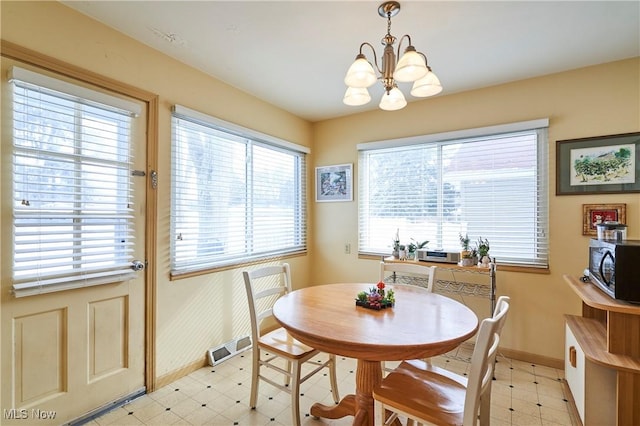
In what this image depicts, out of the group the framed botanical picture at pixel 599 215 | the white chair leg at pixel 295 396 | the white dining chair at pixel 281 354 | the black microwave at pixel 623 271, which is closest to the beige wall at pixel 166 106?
the white dining chair at pixel 281 354

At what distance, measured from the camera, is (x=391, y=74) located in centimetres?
164

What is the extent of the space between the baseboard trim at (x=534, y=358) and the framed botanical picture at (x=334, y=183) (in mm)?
2170

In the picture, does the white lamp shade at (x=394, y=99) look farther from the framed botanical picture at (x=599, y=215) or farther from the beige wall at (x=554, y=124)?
the framed botanical picture at (x=599, y=215)

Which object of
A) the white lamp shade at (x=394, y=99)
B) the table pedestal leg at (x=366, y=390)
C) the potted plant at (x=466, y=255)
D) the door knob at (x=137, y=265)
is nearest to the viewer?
the table pedestal leg at (x=366, y=390)

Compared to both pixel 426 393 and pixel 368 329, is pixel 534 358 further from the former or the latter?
pixel 368 329

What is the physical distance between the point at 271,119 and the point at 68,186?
1998 mm

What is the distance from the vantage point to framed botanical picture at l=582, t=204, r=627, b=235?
2.30m

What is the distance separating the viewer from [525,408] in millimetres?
2012

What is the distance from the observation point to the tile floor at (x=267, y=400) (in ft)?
6.18

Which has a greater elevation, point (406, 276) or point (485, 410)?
point (406, 276)

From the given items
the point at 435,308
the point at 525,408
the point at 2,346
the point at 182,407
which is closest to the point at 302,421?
the point at 182,407

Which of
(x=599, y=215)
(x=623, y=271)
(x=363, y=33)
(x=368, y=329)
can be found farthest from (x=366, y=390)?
(x=599, y=215)

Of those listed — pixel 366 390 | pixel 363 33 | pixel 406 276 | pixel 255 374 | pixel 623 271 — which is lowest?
pixel 255 374

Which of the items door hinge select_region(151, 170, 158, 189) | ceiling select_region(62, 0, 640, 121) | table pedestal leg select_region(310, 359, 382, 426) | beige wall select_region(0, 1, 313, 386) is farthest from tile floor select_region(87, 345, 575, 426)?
ceiling select_region(62, 0, 640, 121)
